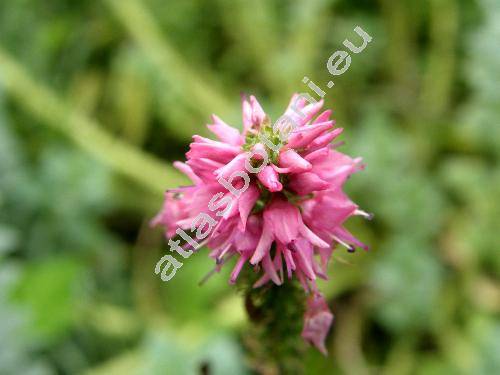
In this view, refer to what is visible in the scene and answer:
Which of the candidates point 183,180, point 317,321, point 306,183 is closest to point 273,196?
point 306,183

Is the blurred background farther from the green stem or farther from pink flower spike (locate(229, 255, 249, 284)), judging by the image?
pink flower spike (locate(229, 255, 249, 284))

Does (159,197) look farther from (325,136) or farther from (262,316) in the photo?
(325,136)

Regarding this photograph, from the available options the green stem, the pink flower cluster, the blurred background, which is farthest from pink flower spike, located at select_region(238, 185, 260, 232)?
the blurred background

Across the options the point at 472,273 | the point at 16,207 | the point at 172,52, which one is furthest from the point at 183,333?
the point at 172,52

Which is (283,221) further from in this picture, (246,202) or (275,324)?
(275,324)

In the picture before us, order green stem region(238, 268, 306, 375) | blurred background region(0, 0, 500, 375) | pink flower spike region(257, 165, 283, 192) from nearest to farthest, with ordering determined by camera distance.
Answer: pink flower spike region(257, 165, 283, 192)
green stem region(238, 268, 306, 375)
blurred background region(0, 0, 500, 375)

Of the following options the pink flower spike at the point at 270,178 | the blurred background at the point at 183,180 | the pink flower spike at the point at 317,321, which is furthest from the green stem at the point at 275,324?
the blurred background at the point at 183,180
